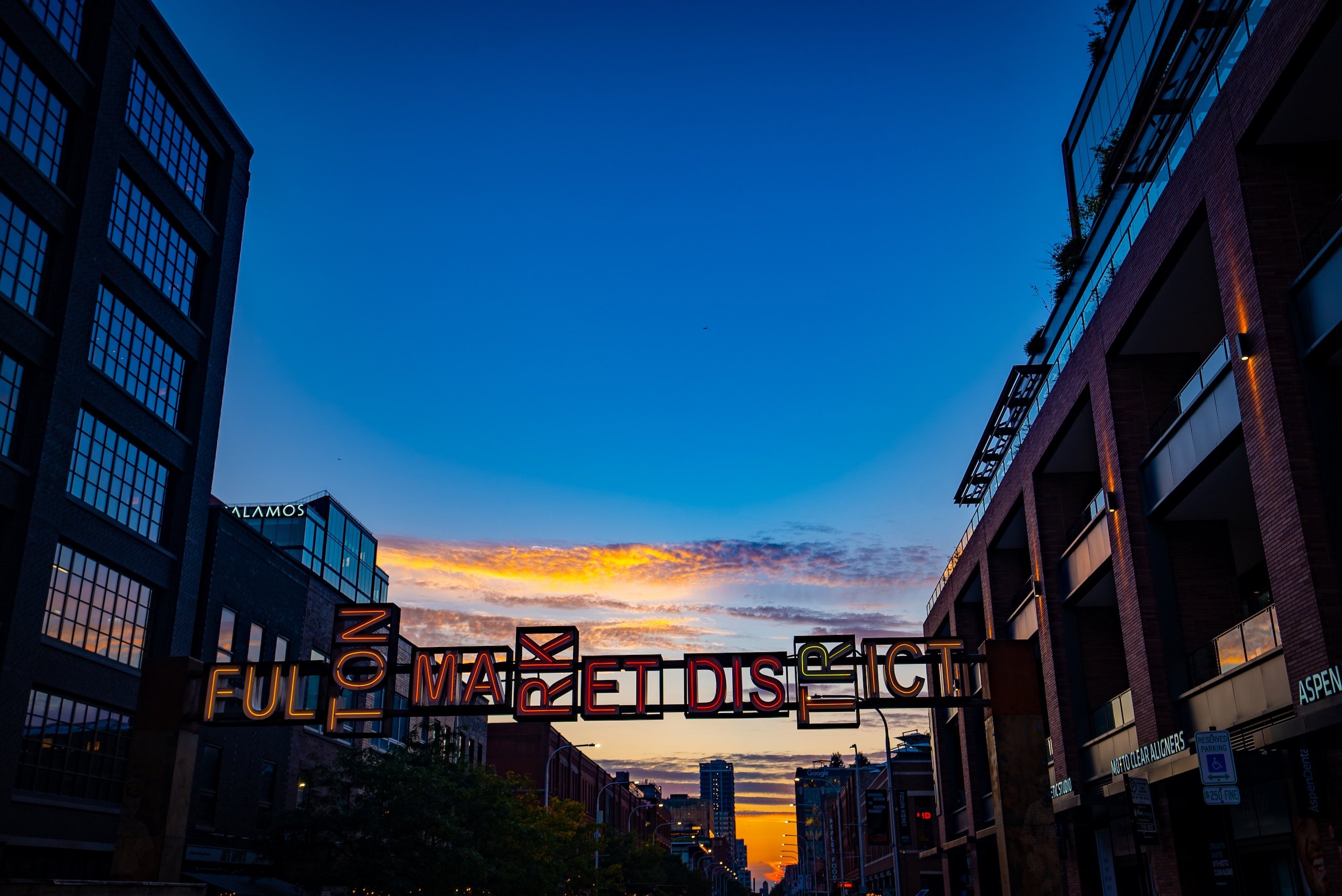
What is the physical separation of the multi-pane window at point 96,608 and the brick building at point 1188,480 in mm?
23642

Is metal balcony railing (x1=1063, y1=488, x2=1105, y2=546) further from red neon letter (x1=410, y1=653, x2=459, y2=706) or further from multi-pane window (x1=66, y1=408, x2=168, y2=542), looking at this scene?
multi-pane window (x1=66, y1=408, x2=168, y2=542)

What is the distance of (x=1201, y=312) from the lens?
29000 mm

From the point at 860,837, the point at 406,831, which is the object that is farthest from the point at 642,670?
the point at 860,837

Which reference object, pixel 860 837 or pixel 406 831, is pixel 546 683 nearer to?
pixel 406 831

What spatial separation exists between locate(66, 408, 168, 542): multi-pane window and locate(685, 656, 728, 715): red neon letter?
697 inches

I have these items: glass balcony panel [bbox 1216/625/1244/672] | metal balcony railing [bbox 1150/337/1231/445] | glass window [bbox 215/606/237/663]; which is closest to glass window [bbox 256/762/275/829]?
glass window [bbox 215/606/237/663]

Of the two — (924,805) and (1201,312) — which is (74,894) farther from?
(924,805)

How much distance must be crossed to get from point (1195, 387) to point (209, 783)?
31.8 m

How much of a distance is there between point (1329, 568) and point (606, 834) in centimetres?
6708

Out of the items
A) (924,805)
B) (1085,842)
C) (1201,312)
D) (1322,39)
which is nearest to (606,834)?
(924,805)

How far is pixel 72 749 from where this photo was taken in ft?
98.4

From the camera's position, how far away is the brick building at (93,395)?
28.5 meters

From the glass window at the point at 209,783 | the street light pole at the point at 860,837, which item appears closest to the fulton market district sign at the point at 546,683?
the glass window at the point at 209,783

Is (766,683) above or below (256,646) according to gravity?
below
